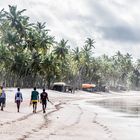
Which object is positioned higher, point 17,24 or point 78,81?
point 17,24

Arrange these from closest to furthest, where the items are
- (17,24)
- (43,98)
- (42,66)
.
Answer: (43,98)
(17,24)
(42,66)

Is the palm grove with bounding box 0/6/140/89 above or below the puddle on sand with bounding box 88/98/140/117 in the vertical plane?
above

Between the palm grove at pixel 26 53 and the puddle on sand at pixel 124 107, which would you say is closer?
the puddle on sand at pixel 124 107

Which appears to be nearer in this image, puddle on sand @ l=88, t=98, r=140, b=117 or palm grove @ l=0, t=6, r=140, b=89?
puddle on sand @ l=88, t=98, r=140, b=117

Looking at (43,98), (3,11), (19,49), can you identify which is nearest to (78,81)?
(19,49)

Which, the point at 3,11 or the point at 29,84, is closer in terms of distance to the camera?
the point at 3,11

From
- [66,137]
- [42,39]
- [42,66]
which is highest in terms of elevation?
[42,39]

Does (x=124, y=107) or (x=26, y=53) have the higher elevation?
(x=26, y=53)

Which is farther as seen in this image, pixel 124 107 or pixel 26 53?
pixel 26 53

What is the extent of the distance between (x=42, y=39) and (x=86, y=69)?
181ft

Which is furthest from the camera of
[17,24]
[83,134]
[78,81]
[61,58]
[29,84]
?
[78,81]

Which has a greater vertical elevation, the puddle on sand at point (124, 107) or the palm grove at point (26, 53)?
the palm grove at point (26, 53)

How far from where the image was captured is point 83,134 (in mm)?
18016

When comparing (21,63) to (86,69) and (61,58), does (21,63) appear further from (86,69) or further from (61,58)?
(86,69)
